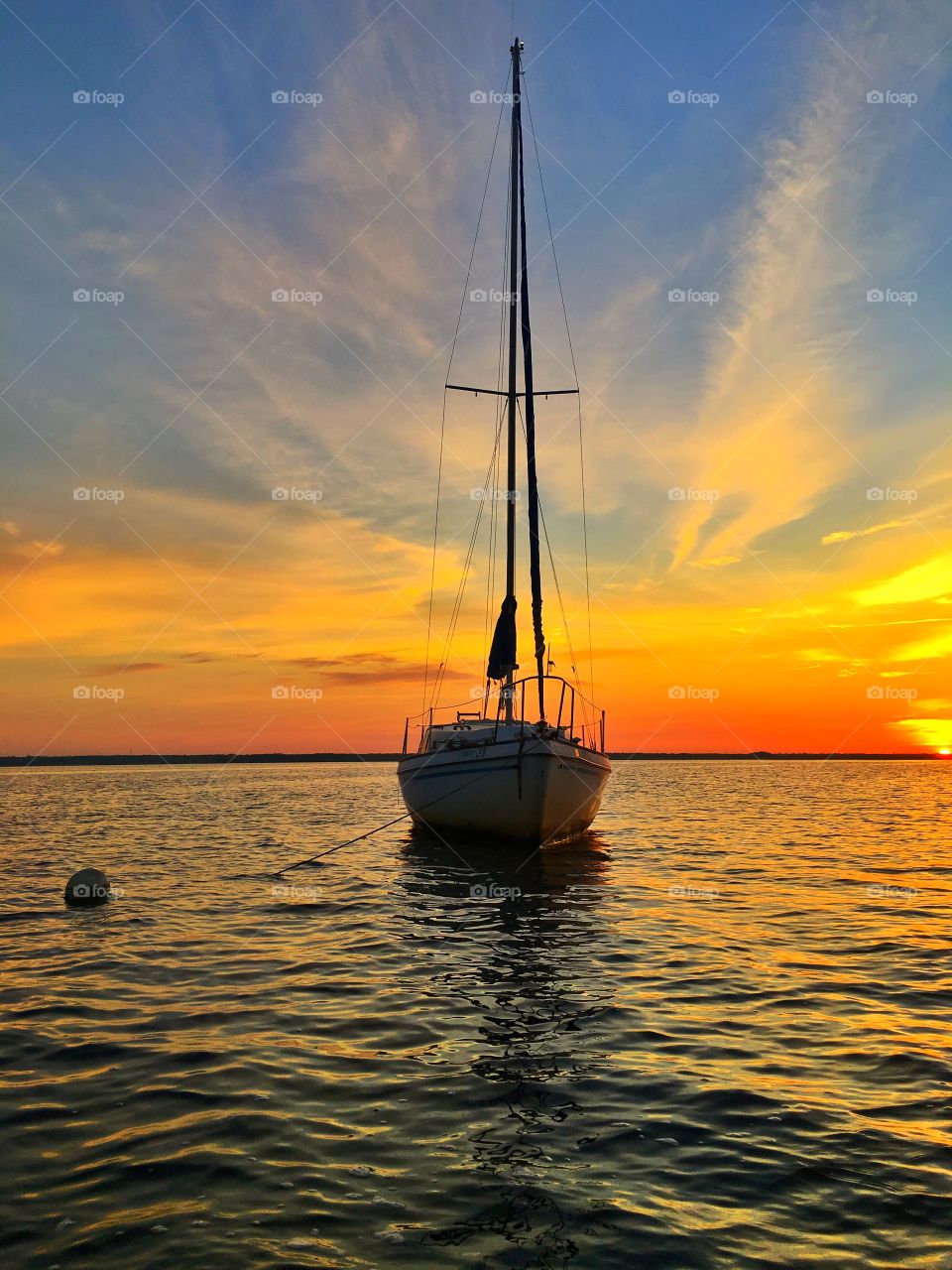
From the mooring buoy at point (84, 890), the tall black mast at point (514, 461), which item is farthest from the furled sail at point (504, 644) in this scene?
the mooring buoy at point (84, 890)

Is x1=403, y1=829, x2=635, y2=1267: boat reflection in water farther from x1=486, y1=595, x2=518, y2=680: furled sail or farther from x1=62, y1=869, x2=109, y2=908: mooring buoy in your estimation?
x1=486, y1=595, x2=518, y2=680: furled sail

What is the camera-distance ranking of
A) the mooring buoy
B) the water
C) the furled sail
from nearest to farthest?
the water, the mooring buoy, the furled sail

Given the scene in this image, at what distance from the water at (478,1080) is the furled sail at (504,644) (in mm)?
8796

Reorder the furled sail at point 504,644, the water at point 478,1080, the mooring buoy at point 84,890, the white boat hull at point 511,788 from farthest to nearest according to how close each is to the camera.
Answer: the furled sail at point 504,644 < the white boat hull at point 511,788 < the mooring buoy at point 84,890 < the water at point 478,1080

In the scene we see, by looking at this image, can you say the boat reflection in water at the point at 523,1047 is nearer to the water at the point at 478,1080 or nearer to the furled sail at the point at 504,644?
the water at the point at 478,1080

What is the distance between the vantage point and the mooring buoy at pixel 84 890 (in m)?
16.8

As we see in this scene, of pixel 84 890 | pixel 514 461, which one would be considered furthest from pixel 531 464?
pixel 84 890

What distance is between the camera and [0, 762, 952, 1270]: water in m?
5.07

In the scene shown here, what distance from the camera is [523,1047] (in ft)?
27.6

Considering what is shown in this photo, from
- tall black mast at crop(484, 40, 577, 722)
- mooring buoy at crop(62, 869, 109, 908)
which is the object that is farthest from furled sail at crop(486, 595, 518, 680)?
mooring buoy at crop(62, 869, 109, 908)

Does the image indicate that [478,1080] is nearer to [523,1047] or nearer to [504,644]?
[523,1047]

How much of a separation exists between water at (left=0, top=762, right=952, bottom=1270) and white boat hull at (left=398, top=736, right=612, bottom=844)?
351 cm

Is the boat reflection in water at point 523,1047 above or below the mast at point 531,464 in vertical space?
below

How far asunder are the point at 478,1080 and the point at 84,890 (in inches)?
480
